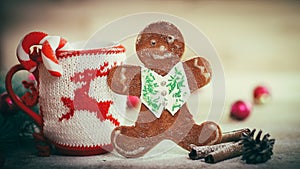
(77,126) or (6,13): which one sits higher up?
(6,13)

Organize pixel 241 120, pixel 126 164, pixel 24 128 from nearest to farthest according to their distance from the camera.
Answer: pixel 126 164 → pixel 24 128 → pixel 241 120

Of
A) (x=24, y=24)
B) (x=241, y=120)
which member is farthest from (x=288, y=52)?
(x=24, y=24)

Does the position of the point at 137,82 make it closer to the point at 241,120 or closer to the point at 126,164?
the point at 126,164

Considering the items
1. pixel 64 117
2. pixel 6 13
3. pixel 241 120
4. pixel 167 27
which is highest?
pixel 6 13

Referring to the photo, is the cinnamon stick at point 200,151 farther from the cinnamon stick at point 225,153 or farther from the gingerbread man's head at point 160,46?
the gingerbread man's head at point 160,46

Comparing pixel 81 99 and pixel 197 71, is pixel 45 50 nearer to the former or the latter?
pixel 81 99

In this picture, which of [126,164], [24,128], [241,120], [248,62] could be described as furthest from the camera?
[248,62]

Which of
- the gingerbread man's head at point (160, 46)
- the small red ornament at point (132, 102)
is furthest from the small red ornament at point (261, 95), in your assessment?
the gingerbread man's head at point (160, 46)

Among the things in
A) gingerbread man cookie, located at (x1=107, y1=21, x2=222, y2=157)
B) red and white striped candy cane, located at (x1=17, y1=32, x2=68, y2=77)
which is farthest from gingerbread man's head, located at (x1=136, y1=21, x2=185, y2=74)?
red and white striped candy cane, located at (x1=17, y1=32, x2=68, y2=77)
